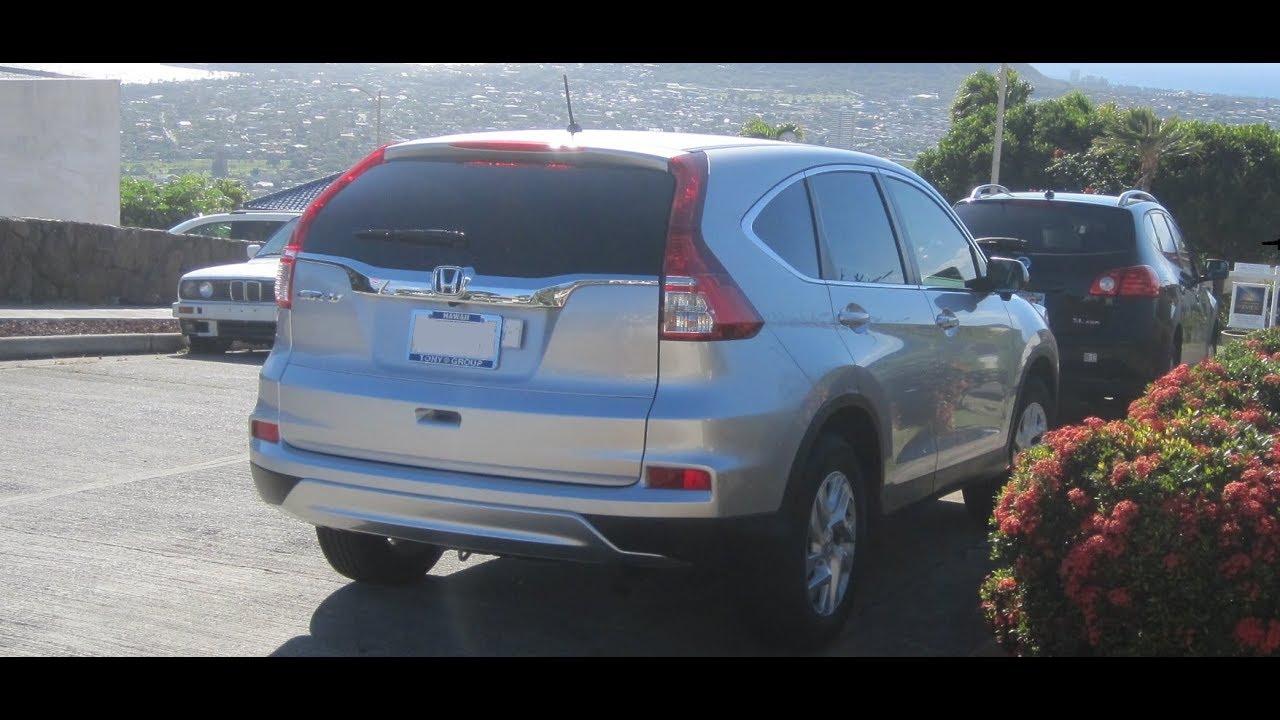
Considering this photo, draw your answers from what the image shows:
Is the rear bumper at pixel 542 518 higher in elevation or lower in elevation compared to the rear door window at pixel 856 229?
lower

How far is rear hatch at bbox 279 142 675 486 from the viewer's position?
448cm

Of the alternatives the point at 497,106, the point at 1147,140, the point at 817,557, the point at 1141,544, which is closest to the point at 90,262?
the point at 497,106

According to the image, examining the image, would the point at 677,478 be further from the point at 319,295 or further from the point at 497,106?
Result: the point at 497,106

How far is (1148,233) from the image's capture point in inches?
408

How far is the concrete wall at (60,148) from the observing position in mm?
32500

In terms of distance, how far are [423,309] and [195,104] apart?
62.8 metres

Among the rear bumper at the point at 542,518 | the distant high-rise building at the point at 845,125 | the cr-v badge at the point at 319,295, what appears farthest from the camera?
the distant high-rise building at the point at 845,125

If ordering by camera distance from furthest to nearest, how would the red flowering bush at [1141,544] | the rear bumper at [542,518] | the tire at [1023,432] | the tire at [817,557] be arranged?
1. the tire at [1023,432]
2. the tire at [817,557]
3. the rear bumper at [542,518]
4. the red flowering bush at [1141,544]

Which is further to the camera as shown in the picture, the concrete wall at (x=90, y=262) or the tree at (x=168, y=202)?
the tree at (x=168, y=202)

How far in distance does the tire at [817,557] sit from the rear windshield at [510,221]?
37.2 inches

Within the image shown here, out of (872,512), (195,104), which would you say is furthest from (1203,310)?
(195,104)

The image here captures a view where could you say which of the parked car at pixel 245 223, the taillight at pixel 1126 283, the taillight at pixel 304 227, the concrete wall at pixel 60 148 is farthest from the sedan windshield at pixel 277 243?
the concrete wall at pixel 60 148

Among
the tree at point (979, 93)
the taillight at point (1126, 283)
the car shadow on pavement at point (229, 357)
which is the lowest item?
the car shadow on pavement at point (229, 357)

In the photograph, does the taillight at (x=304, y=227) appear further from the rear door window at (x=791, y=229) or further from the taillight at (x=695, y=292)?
the rear door window at (x=791, y=229)
